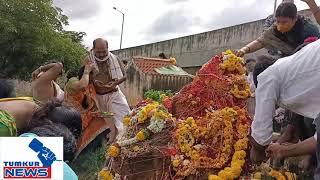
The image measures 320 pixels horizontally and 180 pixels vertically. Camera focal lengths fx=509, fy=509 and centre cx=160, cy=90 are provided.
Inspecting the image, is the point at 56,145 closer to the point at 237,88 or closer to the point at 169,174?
the point at 169,174

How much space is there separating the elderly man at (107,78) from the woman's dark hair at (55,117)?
3260 mm

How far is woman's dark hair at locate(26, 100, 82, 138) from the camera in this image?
2.37 metres

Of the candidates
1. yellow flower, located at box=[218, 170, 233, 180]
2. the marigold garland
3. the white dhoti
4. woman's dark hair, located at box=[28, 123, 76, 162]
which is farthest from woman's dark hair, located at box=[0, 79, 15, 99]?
the white dhoti

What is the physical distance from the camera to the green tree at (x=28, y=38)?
59.1 ft

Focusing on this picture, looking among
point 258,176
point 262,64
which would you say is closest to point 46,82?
point 262,64

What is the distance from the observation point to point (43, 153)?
1.85 metres

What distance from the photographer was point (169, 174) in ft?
11.5

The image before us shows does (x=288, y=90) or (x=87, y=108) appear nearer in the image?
(x=288, y=90)

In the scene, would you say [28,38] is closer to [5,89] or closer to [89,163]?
[89,163]

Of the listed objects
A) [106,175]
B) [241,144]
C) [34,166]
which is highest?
[34,166]

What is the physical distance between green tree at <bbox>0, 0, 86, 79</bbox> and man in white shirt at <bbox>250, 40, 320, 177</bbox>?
15811 millimetres

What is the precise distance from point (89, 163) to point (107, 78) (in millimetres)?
1017

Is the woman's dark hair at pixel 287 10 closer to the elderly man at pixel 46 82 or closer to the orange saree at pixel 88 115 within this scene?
the elderly man at pixel 46 82

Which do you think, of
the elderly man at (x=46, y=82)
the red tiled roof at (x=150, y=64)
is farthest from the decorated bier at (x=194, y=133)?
the red tiled roof at (x=150, y=64)
